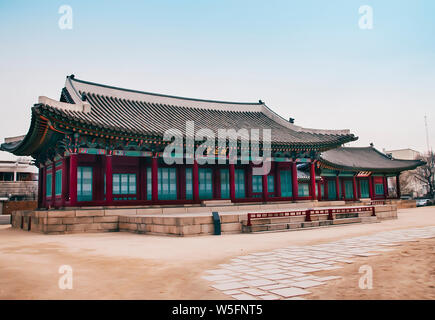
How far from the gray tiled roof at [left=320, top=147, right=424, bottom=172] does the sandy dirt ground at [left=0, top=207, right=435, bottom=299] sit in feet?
92.0

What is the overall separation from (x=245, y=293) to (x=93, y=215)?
12977mm

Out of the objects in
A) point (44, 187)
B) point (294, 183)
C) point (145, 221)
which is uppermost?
point (44, 187)

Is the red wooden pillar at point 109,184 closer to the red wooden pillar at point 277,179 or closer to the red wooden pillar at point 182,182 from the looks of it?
the red wooden pillar at point 182,182

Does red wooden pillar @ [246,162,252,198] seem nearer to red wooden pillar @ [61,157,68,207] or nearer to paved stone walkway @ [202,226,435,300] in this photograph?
red wooden pillar @ [61,157,68,207]

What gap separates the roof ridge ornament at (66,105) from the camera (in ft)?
53.5

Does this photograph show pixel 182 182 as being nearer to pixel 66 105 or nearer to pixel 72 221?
pixel 72 221

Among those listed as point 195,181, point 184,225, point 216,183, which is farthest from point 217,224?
point 216,183

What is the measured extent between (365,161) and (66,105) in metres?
34.1

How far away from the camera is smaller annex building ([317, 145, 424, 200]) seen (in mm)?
36844

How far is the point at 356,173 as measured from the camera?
3888 cm

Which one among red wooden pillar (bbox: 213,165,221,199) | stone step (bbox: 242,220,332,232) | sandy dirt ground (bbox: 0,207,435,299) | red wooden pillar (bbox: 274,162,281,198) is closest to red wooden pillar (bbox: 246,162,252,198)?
red wooden pillar (bbox: 274,162,281,198)

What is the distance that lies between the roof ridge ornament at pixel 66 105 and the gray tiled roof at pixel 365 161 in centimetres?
2503
